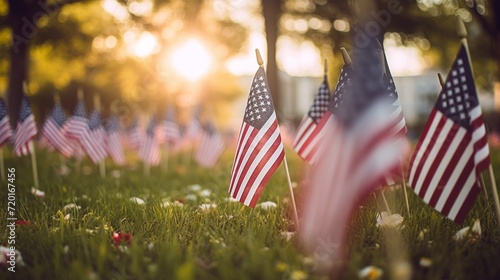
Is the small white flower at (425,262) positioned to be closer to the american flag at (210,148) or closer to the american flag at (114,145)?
the american flag at (210,148)

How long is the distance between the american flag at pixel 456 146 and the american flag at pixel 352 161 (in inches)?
17.6

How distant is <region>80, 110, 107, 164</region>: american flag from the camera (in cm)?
766

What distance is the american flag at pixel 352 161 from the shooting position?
3.06 meters

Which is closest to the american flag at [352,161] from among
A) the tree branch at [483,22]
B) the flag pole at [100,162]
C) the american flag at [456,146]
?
the american flag at [456,146]

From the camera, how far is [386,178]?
395 cm

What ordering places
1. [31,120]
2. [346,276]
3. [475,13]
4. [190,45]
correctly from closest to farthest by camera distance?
[346,276] → [31,120] → [475,13] → [190,45]

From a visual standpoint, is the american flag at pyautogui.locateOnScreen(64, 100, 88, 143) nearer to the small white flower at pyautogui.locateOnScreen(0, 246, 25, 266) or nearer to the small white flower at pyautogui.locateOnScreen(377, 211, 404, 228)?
the small white flower at pyautogui.locateOnScreen(0, 246, 25, 266)

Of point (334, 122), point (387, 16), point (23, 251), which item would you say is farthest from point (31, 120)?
point (387, 16)

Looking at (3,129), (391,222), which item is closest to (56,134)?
(3,129)

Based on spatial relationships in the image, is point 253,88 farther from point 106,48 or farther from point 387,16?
point 106,48

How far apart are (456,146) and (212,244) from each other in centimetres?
209

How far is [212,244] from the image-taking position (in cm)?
343

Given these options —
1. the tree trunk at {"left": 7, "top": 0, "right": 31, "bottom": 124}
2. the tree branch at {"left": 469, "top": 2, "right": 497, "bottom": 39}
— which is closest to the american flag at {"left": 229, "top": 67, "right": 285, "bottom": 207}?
the tree trunk at {"left": 7, "top": 0, "right": 31, "bottom": 124}

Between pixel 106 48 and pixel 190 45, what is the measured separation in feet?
13.3
